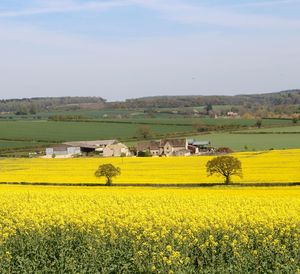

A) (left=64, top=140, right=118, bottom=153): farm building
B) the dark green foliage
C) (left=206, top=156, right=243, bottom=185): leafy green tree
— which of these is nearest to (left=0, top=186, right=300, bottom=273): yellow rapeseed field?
the dark green foliage

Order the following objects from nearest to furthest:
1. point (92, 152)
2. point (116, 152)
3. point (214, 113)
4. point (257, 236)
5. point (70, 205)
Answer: point (257, 236) < point (70, 205) < point (116, 152) < point (92, 152) < point (214, 113)

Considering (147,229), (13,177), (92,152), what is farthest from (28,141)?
(147,229)

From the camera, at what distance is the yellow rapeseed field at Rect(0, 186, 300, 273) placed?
47.0 feet

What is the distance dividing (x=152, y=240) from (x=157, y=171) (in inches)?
1657

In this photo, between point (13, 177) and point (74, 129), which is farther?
point (74, 129)

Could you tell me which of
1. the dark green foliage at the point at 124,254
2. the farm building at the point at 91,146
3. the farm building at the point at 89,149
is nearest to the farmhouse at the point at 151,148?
the farm building at the point at 89,149

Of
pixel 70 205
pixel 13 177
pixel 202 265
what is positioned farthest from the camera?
pixel 13 177

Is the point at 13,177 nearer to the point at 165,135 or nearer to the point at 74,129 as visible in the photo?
the point at 165,135

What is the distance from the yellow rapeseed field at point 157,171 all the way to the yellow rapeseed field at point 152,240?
26148mm

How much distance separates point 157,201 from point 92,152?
256 ft

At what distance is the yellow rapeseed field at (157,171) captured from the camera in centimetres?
4931

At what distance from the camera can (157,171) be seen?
192 feet

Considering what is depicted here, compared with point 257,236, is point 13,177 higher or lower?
lower

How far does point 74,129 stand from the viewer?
139250mm
